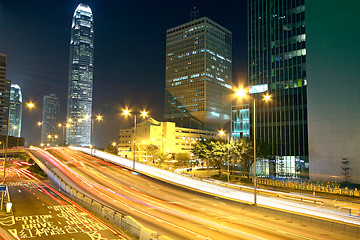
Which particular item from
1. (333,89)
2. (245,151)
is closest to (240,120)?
(333,89)

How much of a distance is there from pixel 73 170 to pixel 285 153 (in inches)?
1954

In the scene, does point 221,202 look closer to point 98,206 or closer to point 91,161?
point 98,206

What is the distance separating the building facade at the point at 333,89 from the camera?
56.4 metres

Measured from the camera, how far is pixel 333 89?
59312mm

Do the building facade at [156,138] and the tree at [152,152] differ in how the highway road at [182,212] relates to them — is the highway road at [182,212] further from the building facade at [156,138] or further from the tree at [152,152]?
the building facade at [156,138]

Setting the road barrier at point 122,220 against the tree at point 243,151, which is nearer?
the road barrier at point 122,220

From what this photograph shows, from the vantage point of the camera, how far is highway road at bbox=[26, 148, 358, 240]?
18958mm

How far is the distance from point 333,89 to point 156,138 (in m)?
95.4

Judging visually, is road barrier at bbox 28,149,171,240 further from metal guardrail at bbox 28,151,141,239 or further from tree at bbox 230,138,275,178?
tree at bbox 230,138,275,178

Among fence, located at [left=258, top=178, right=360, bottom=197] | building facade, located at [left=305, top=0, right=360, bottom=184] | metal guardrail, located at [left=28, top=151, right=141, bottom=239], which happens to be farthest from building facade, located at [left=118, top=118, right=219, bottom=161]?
metal guardrail, located at [left=28, top=151, right=141, bottom=239]

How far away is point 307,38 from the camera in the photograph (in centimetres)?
6494

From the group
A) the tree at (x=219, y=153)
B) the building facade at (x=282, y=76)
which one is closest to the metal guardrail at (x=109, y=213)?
the tree at (x=219, y=153)

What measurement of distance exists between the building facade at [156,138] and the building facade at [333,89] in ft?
266

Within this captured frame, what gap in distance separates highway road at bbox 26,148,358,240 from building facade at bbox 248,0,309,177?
40956 millimetres
